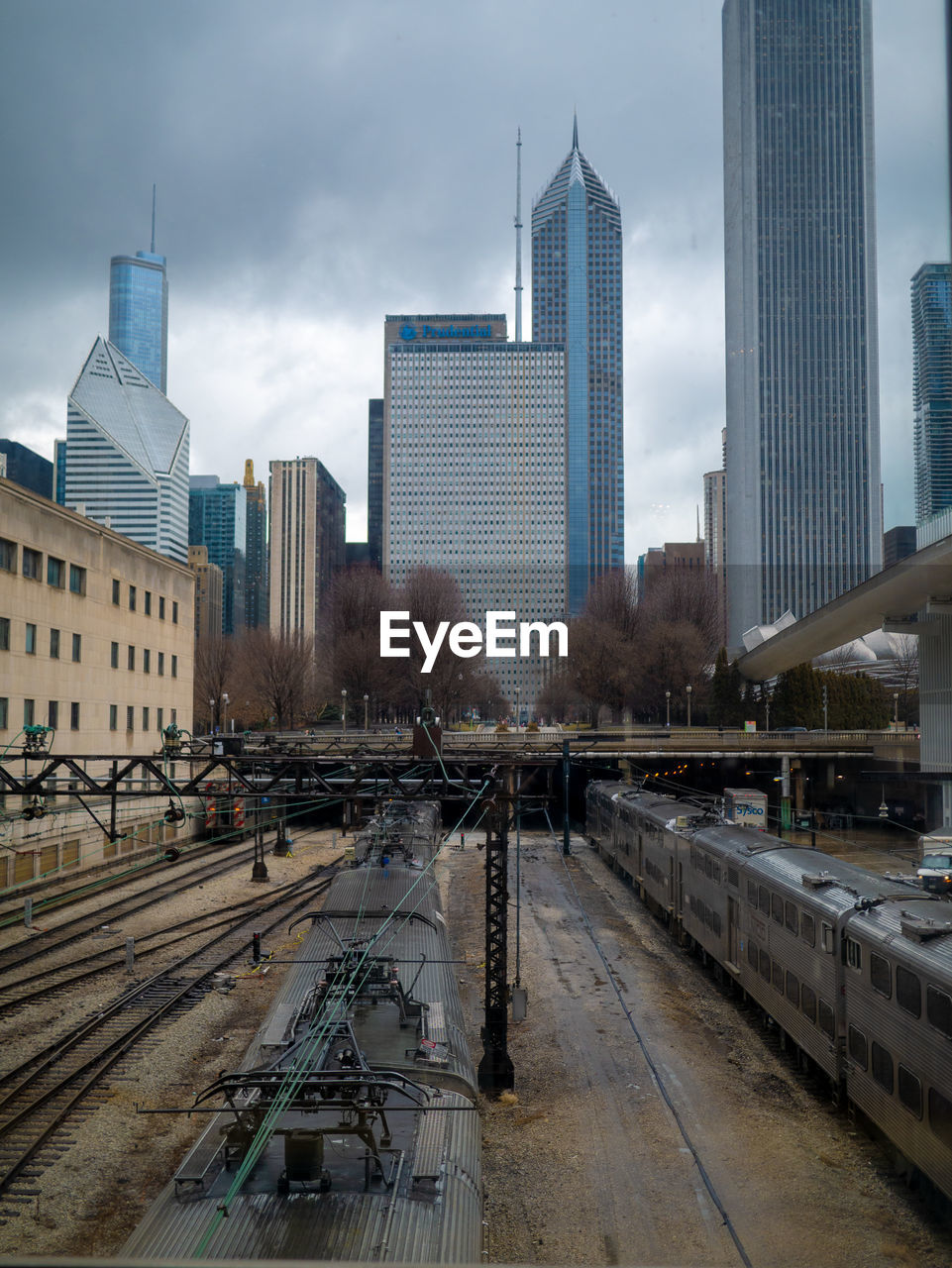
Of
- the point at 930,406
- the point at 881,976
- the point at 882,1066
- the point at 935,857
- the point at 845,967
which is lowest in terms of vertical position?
the point at 935,857

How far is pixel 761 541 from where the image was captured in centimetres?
16525

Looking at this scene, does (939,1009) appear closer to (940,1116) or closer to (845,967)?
(940,1116)

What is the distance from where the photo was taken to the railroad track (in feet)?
42.8

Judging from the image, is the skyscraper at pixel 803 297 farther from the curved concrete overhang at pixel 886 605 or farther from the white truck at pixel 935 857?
the white truck at pixel 935 857

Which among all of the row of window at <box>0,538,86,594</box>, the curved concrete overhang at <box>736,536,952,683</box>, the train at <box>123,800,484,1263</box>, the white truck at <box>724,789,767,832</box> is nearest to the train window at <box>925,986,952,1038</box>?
the train at <box>123,800,484,1263</box>

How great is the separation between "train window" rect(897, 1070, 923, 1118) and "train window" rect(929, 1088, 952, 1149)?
0.98 feet

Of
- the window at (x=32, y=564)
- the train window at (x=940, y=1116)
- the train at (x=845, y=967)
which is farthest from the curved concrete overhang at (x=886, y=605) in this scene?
the window at (x=32, y=564)

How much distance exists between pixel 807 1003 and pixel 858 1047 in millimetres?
2136

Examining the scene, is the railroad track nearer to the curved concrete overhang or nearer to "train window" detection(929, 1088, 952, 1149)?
"train window" detection(929, 1088, 952, 1149)

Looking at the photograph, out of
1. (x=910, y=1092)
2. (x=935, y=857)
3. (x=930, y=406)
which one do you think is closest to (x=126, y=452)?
(x=930, y=406)

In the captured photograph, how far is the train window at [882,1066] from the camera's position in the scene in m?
12.0

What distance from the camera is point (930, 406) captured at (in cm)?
6419

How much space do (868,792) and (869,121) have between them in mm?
156506

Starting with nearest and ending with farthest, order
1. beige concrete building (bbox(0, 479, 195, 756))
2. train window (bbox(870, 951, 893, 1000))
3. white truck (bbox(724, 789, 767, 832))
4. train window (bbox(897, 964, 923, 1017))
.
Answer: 1. train window (bbox(897, 964, 923, 1017))
2. train window (bbox(870, 951, 893, 1000))
3. beige concrete building (bbox(0, 479, 195, 756))
4. white truck (bbox(724, 789, 767, 832))
